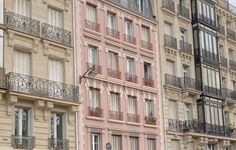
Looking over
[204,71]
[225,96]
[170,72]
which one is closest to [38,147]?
[170,72]

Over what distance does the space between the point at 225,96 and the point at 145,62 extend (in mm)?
11539

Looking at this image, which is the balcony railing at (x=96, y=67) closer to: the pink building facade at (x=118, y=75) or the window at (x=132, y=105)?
the pink building facade at (x=118, y=75)

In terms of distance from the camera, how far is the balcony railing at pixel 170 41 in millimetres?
40481

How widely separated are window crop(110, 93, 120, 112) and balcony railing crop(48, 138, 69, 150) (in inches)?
203

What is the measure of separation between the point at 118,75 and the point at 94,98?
2931 millimetres

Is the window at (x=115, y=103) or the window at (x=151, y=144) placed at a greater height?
the window at (x=115, y=103)

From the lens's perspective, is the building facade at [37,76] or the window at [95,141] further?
the window at [95,141]

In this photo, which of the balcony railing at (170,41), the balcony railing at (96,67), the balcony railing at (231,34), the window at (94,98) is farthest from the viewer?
the balcony railing at (231,34)

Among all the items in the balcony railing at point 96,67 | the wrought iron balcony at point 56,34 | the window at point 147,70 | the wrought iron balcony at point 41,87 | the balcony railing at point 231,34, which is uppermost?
the balcony railing at point 231,34

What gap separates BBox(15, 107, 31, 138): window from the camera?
27.5 meters

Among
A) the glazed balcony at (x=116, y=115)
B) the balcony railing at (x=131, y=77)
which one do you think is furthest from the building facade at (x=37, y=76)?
the balcony railing at (x=131, y=77)

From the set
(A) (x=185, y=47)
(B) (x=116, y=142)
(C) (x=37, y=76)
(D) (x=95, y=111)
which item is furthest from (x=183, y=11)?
(C) (x=37, y=76)

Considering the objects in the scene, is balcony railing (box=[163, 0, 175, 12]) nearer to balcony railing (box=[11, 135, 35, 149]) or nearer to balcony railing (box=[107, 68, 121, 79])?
balcony railing (box=[107, 68, 121, 79])

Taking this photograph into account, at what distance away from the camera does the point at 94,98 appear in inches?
1299
